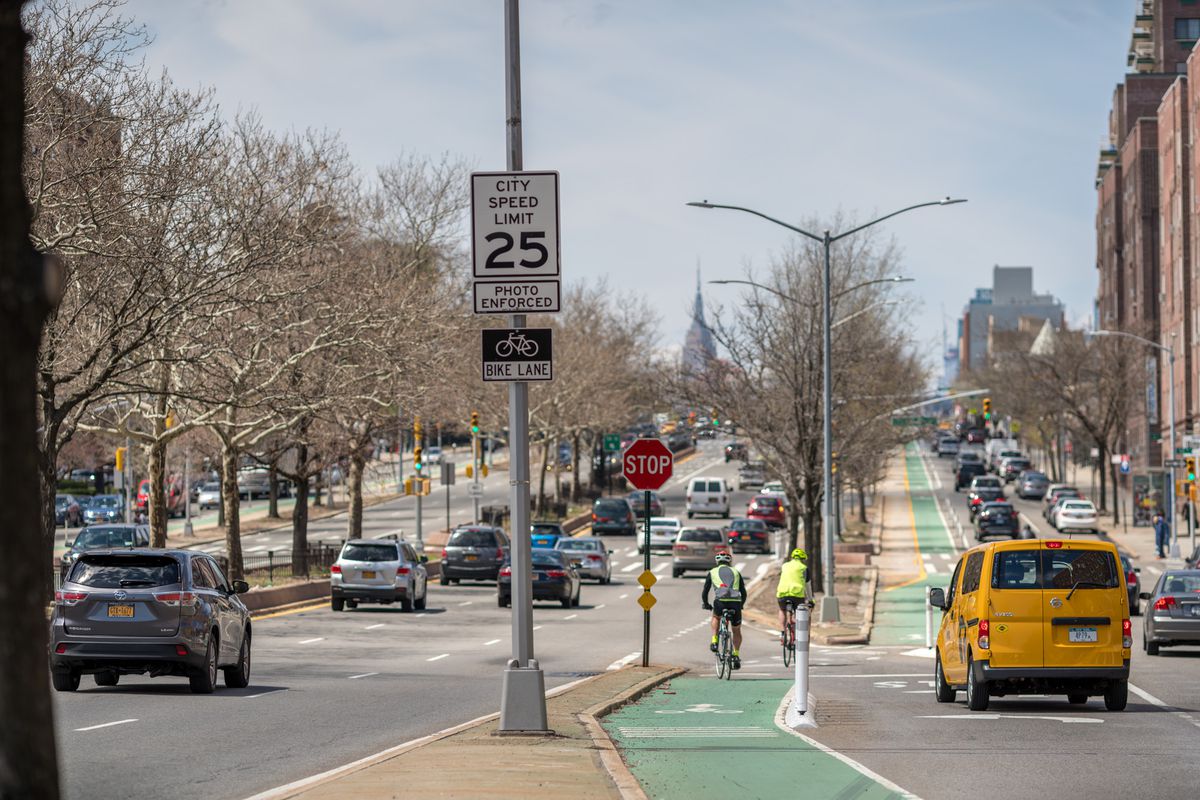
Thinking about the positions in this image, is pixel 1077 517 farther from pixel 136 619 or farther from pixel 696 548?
pixel 136 619

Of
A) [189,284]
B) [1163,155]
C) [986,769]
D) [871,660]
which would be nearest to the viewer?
[986,769]

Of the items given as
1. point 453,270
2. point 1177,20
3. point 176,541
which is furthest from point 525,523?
point 1177,20

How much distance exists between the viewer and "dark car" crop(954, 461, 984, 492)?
102 metres

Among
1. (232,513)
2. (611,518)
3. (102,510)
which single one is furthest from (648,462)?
(102,510)

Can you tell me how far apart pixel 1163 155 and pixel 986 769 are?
285ft

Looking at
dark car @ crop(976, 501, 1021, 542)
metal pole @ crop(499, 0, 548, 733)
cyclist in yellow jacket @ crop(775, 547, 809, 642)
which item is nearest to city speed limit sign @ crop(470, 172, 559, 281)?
metal pole @ crop(499, 0, 548, 733)

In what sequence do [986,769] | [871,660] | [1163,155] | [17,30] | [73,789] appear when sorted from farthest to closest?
[1163,155] → [871,660] → [986,769] → [73,789] → [17,30]

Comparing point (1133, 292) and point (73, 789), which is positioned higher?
point (1133, 292)

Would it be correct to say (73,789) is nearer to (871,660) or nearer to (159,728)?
(159,728)

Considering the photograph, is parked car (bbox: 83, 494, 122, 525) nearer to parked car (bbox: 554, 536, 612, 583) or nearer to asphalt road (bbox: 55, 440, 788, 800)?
parked car (bbox: 554, 536, 612, 583)

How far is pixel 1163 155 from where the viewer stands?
9425 cm

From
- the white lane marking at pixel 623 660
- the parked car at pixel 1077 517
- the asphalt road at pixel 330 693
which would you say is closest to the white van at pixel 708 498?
the parked car at pixel 1077 517

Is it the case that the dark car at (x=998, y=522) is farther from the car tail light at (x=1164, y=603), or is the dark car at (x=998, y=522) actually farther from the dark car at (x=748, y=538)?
the car tail light at (x=1164, y=603)

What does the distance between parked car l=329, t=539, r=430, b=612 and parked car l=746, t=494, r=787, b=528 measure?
125 ft
